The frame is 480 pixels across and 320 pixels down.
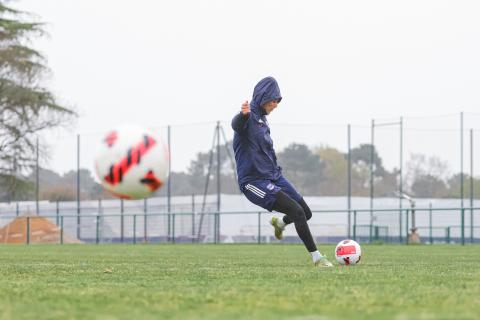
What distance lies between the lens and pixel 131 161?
680cm

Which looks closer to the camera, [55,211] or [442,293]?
[442,293]

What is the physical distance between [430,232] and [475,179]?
5484mm

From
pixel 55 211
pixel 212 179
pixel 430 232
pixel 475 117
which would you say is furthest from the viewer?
pixel 55 211

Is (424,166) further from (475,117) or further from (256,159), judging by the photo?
(256,159)

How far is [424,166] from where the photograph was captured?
3506 centimetres

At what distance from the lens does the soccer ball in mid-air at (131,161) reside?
268 inches

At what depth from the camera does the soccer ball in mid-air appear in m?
6.81

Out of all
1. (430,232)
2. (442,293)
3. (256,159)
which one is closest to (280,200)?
(256,159)

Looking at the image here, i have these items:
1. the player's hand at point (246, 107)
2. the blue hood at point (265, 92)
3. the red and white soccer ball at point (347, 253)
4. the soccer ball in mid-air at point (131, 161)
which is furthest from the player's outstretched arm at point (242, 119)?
the soccer ball in mid-air at point (131, 161)

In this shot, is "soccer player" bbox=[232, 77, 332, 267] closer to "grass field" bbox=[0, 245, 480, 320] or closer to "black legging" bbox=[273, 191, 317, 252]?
"black legging" bbox=[273, 191, 317, 252]

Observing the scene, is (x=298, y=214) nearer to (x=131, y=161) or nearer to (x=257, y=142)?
(x=257, y=142)

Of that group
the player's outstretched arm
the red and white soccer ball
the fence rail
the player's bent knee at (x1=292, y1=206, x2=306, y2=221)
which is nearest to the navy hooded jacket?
the player's outstretched arm

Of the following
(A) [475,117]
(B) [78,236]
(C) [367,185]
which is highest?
(A) [475,117]

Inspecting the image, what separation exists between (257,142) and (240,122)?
420 millimetres
